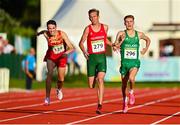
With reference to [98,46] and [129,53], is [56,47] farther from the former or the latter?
[129,53]

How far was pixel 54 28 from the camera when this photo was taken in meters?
16.6

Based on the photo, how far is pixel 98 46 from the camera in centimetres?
1534

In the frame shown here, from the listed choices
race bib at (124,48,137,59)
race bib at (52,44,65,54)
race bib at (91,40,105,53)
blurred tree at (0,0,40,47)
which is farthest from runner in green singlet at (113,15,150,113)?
blurred tree at (0,0,40,47)

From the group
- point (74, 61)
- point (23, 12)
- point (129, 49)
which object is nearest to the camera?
point (129, 49)

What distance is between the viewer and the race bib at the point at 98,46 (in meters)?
15.3

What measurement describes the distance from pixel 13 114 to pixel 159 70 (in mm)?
23391

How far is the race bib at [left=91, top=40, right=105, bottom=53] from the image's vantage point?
15.3 meters

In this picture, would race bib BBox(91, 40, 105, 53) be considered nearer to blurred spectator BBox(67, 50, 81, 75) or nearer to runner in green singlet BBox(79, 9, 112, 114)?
runner in green singlet BBox(79, 9, 112, 114)

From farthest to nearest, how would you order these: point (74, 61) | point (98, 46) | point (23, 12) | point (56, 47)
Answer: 1. point (23, 12)
2. point (74, 61)
3. point (56, 47)
4. point (98, 46)

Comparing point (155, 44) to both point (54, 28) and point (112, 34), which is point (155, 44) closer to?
point (112, 34)

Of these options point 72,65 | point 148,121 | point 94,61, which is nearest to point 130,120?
point 148,121

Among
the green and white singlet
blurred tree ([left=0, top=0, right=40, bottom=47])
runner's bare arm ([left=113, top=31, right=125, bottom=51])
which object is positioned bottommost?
the green and white singlet

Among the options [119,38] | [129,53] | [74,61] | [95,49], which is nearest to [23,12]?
[74,61]

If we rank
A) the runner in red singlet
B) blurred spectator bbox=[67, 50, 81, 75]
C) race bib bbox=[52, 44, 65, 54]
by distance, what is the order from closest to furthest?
the runner in red singlet, race bib bbox=[52, 44, 65, 54], blurred spectator bbox=[67, 50, 81, 75]
